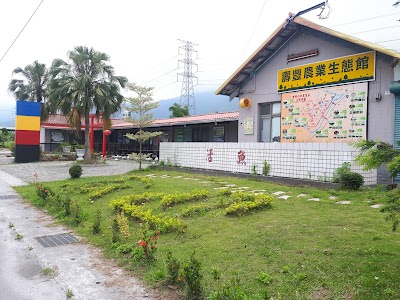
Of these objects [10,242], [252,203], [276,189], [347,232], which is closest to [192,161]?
[276,189]

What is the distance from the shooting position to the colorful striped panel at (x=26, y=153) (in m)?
25.3

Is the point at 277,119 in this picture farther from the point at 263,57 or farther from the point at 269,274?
the point at 269,274

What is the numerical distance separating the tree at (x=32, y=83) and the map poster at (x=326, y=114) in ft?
86.4

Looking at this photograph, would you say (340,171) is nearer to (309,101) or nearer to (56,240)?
(309,101)

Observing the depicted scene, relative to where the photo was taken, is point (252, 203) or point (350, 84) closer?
point (252, 203)

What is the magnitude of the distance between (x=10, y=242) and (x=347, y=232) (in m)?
5.91

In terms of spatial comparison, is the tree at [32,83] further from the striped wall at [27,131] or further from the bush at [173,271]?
the bush at [173,271]

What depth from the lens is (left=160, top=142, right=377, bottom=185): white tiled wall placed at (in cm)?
970

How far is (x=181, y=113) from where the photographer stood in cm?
4031

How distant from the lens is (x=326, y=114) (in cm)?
1226

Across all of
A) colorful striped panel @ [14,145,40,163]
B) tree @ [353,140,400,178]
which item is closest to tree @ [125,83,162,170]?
colorful striped panel @ [14,145,40,163]

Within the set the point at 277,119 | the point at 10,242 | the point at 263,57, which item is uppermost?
the point at 263,57

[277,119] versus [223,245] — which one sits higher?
[277,119]

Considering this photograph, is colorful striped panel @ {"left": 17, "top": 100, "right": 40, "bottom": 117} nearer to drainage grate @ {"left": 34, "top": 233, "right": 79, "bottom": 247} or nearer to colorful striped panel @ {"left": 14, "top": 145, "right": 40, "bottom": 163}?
colorful striped panel @ {"left": 14, "top": 145, "right": 40, "bottom": 163}
